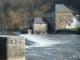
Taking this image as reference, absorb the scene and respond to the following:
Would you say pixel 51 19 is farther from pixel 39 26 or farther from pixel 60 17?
pixel 39 26

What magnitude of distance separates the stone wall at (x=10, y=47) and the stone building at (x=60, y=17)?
63734mm

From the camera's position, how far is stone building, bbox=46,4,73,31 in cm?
8081

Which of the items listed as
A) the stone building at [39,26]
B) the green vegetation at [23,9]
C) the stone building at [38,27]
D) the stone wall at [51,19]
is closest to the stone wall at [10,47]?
the stone building at [38,27]

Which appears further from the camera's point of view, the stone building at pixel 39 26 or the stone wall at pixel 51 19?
the stone wall at pixel 51 19

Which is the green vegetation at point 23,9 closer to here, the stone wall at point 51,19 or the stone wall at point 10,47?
the stone wall at point 51,19

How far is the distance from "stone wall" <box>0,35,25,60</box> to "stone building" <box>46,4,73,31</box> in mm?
63734

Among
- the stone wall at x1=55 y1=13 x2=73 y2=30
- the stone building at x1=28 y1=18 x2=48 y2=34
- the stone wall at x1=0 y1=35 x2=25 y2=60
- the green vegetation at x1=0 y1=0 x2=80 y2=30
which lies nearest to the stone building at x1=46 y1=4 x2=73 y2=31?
the stone wall at x1=55 y1=13 x2=73 y2=30

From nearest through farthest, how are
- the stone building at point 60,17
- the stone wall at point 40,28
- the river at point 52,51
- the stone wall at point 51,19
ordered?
the river at point 52,51
the stone wall at point 40,28
the stone building at point 60,17
the stone wall at point 51,19

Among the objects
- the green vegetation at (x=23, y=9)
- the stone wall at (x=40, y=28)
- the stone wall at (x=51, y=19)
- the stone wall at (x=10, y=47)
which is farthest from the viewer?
the green vegetation at (x=23, y=9)

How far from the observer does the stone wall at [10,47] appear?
16.4 meters

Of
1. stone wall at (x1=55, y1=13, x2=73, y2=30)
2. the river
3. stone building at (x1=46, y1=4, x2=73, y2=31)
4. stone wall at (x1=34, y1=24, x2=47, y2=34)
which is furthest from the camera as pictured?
stone wall at (x1=55, y1=13, x2=73, y2=30)

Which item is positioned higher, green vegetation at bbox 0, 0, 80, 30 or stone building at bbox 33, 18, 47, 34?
green vegetation at bbox 0, 0, 80, 30

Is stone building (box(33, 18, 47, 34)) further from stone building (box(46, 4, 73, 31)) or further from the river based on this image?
the river

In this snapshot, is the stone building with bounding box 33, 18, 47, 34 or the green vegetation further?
the green vegetation
